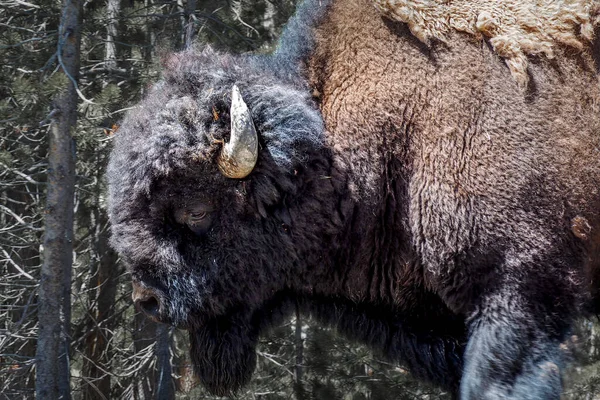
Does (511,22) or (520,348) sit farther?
(511,22)

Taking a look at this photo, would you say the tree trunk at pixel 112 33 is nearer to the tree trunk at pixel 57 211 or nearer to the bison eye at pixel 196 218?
the tree trunk at pixel 57 211

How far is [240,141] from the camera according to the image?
10.8ft

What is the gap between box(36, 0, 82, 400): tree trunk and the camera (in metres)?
4.45

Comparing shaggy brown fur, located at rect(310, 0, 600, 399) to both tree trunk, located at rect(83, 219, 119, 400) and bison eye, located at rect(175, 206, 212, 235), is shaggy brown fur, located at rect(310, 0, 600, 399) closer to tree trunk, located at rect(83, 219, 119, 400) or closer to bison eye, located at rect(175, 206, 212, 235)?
bison eye, located at rect(175, 206, 212, 235)

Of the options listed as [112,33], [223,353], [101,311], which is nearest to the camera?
[223,353]

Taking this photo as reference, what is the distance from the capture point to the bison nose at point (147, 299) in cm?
356

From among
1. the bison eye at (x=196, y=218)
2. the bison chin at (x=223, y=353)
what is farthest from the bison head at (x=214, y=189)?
the bison chin at (x=223, y=353)

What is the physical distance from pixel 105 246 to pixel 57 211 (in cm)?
227

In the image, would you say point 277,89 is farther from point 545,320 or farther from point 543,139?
point 545,320

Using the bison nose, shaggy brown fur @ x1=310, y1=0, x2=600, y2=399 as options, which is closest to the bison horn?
shaggy brown fur @ x1=310, y1=0, x2=600, y2=399

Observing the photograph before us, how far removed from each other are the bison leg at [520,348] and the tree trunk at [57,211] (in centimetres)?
271

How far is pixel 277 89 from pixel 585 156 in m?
1.52

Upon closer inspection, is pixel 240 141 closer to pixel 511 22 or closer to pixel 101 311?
pixel 511 22

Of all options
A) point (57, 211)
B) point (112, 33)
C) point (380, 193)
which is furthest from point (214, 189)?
point (112, 33)
